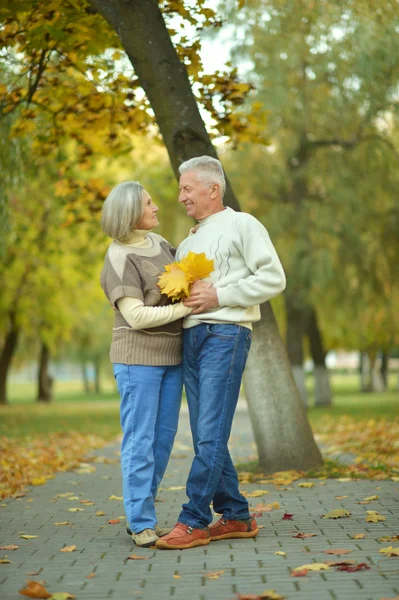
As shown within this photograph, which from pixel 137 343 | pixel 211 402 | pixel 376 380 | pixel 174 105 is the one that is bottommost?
pixel 376 380

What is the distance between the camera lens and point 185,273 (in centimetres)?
525

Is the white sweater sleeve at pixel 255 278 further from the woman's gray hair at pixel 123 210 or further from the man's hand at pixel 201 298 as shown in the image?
the woman's gray hair at pixel 123 210

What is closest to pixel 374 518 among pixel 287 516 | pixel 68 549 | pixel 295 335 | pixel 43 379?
pixel 287 516

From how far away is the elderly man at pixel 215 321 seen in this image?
Answer: 523 centimetres

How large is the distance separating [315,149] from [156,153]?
5.65m

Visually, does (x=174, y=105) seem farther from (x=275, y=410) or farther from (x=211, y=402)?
(x=211, y=402)

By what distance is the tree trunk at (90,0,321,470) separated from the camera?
8.25 metres

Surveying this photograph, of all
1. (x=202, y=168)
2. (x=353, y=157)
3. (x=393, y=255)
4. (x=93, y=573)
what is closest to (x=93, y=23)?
(x=202, y=168)

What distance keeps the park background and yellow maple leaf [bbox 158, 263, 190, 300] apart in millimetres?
3497

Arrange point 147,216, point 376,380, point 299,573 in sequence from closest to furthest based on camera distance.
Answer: point 299,573, point 147,216, point 376,380

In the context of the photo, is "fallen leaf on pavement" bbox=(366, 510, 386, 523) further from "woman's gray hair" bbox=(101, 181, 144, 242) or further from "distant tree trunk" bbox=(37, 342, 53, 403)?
"distant tree trunk" bbox=(37, 342, 53, 403)

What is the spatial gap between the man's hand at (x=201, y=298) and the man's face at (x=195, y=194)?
0.48 metres

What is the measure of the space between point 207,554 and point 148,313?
4.63 feet

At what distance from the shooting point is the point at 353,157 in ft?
66.6
